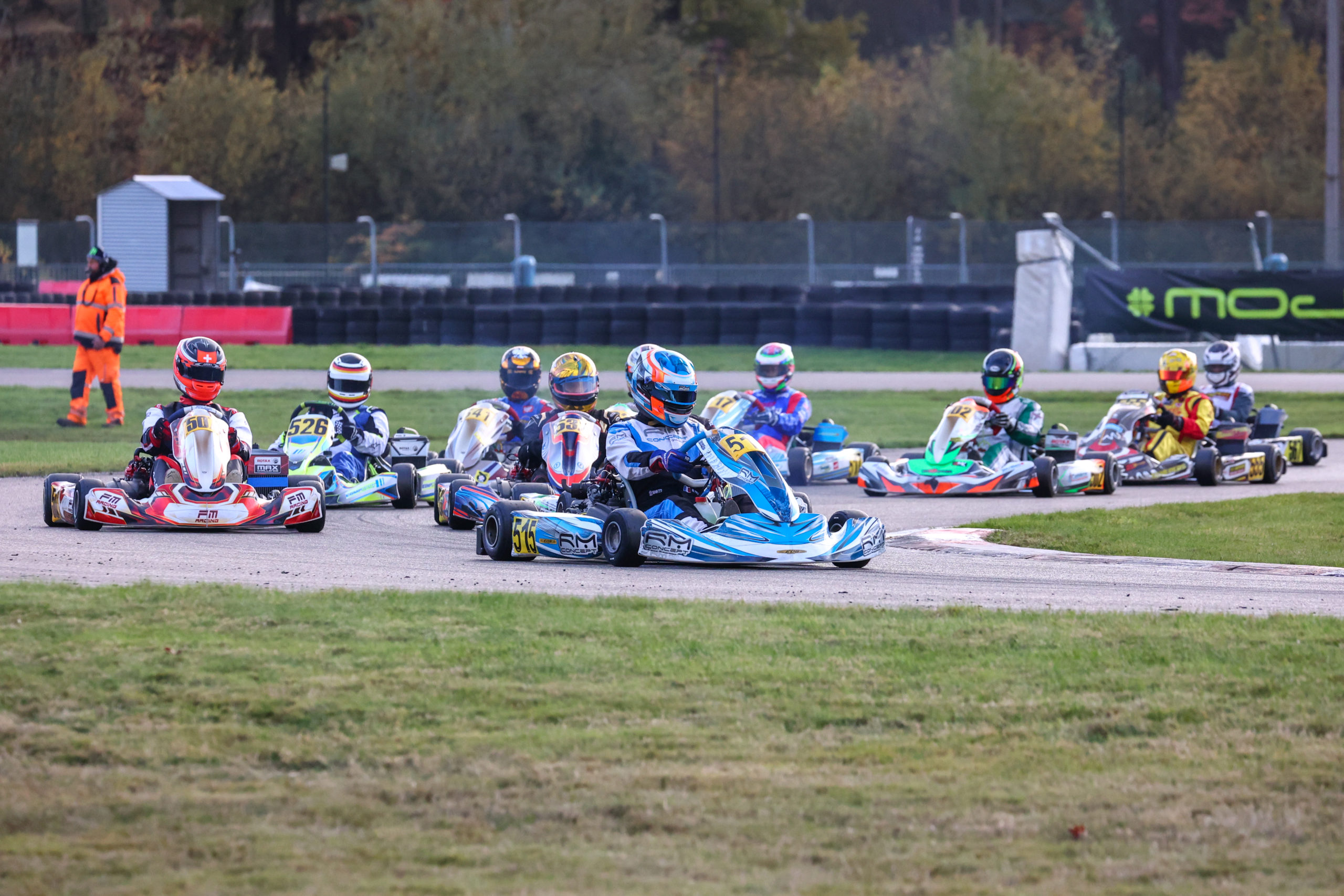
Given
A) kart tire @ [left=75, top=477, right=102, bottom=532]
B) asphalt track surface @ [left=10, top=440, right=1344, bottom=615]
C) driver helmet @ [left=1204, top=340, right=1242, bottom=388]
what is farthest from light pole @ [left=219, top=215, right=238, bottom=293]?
asphalt track surface @ [left=10, top=440, right=1344, bottom=615]

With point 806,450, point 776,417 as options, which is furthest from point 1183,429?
point 776,417

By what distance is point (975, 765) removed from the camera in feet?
17.2

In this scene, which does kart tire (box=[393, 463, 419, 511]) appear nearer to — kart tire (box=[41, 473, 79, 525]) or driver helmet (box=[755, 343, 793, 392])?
kart tire (box=[41, 473, 79, 525])

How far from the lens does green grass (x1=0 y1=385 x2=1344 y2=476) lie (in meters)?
17.0

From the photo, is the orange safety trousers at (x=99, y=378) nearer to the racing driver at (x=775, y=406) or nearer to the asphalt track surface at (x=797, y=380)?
the asphalt track surface at (x=797, y=380)

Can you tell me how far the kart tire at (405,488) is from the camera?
13.0 metres

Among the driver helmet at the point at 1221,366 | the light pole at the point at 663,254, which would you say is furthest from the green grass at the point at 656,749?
the light pole at the point at 663,254

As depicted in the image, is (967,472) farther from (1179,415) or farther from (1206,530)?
(1206,530)

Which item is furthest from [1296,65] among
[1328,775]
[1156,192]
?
[1328,775]

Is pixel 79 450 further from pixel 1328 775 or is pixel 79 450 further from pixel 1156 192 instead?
pixel 1156 192

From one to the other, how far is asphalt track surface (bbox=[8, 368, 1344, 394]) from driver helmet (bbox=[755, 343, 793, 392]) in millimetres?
7224

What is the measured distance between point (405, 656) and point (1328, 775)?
315cm

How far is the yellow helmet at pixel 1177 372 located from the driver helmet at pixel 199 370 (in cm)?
800

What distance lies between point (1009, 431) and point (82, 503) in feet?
23.1
